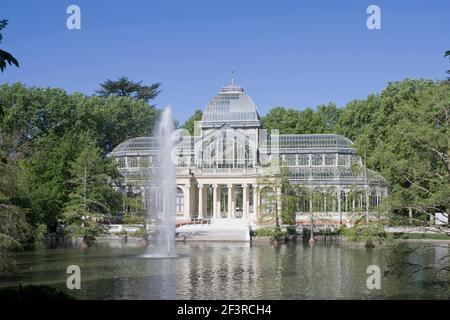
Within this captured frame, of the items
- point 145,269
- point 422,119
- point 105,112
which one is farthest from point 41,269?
point 105,112

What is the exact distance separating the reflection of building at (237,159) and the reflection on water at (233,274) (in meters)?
20.0

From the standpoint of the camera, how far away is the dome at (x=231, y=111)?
65.0 m

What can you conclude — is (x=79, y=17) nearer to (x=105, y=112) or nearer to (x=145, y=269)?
(x=145, y=269)

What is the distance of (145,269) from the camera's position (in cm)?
2781

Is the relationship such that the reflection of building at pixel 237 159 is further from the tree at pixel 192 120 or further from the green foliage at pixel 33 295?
the green foliage at pixel 33 295

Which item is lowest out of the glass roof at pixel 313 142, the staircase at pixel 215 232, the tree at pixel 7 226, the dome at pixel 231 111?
the staircase at pixel 215 232

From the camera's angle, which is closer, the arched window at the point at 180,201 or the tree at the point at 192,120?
the arched window at the point at 180,201

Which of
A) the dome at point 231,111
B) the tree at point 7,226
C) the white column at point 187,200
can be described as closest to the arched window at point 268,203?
the white column at point 187,200

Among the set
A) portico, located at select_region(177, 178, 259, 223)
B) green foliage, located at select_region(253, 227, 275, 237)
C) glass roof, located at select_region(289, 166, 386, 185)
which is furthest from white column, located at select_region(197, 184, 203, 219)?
green foliage, located at select_region(253, 227, 275, 237)

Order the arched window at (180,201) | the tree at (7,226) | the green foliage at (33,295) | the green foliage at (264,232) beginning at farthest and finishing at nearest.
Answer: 1. the arched window at (180,201)
2. the green foliage at (264,232)
3. the tree at (7,226)
4. the green foliage at (33,295)

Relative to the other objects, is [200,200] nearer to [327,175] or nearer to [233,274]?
[327,175]

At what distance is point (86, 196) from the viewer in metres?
45.6

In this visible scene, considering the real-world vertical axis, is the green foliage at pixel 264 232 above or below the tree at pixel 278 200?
below

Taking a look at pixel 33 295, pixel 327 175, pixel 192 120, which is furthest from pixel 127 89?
pixel 33 295
